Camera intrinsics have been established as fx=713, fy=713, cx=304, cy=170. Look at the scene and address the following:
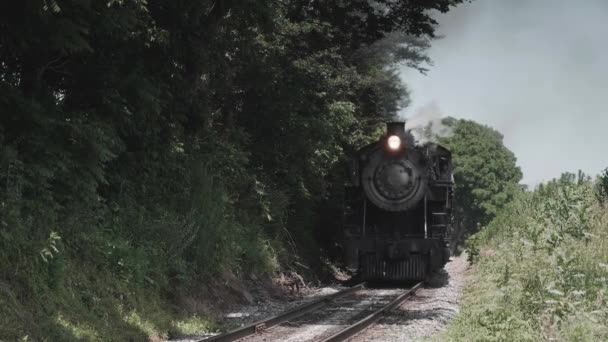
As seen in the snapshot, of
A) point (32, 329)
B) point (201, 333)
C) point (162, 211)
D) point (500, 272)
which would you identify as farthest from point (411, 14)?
point (32, 329)

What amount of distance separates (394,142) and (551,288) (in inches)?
409

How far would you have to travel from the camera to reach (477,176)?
65125 millimetres

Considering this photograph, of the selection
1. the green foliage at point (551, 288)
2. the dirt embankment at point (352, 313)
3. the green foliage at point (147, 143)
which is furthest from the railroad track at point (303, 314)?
the green foliage at point (551, 288)

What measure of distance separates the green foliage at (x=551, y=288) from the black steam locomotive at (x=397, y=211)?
2616 millimetres

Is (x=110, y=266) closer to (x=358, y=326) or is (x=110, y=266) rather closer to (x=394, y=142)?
(x=358, y=326)

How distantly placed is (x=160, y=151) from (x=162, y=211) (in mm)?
1242

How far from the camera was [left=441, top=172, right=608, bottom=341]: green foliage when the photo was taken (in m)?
8.73

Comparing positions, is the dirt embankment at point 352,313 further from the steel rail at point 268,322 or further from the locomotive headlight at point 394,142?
the locomotive headlight at point 394,142

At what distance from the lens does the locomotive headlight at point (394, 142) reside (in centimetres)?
2033

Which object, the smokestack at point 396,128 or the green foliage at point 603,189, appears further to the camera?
the smokestack at point 396,128

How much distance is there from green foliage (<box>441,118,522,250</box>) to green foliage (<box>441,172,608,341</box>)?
47.9 metres

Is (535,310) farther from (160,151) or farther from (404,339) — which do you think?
(160,151)

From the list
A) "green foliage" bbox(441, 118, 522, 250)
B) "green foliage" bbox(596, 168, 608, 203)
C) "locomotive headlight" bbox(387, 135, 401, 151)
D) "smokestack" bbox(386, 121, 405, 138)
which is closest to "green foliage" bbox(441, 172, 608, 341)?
"green foliage" bbox(596, 168, 608, 203)

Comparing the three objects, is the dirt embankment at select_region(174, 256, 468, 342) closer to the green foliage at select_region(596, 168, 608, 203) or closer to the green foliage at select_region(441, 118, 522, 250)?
the green foliage at select_region(596, 168, 608, 203)
